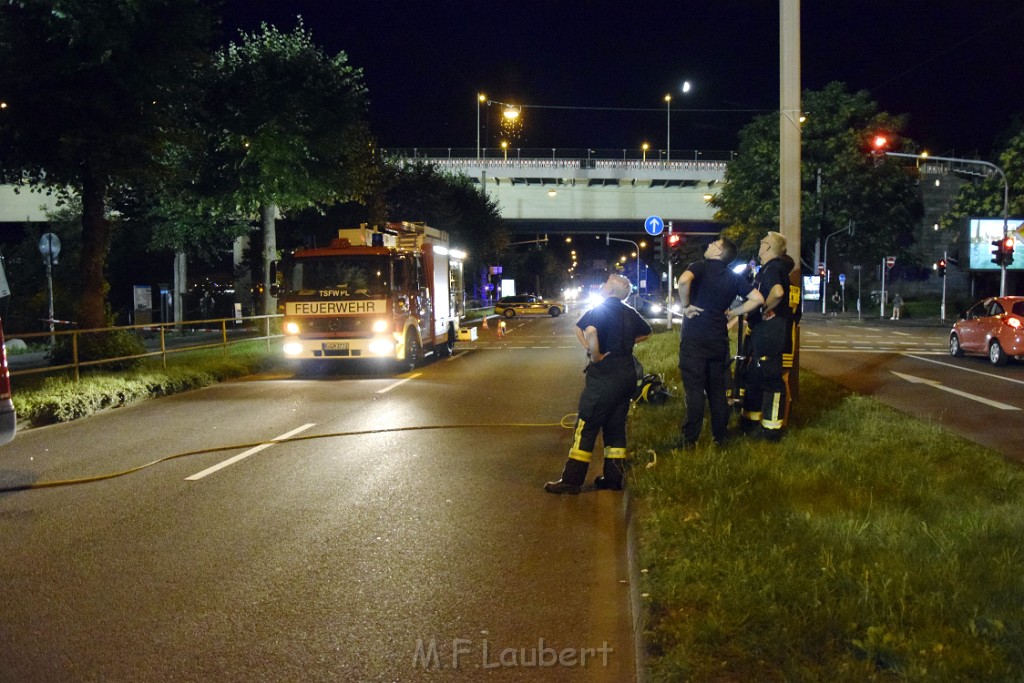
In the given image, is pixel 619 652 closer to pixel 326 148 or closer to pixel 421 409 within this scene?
pixel 421 409

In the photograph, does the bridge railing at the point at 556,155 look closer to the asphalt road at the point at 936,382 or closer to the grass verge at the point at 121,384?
the asphalt road at the point at 936,382

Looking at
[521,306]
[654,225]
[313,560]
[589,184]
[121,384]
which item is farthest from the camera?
[521,306]

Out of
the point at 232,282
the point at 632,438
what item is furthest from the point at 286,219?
the point at 632,438

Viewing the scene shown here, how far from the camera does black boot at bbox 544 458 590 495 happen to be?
7617 mm

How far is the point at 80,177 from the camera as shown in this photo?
17156mm

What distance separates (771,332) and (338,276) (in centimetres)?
1127

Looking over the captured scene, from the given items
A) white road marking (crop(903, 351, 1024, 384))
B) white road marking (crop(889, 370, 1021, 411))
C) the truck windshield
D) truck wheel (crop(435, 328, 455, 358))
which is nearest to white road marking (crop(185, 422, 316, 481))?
the truck windshield

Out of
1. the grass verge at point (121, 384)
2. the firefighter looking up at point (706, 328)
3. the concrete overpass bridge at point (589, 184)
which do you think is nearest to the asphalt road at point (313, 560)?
the grass verge at point (121, 384)

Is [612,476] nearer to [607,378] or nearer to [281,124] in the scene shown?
[607,378]

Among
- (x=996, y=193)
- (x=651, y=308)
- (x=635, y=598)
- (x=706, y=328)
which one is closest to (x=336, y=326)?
(x=706, y=328)

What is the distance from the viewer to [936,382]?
1689cm

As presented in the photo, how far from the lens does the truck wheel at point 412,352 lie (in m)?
19.0

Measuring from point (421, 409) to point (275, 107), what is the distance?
44.3 ft

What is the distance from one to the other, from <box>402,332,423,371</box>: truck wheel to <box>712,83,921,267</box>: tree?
3655 cm
